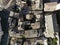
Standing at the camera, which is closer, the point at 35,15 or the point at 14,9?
the point at 35,15

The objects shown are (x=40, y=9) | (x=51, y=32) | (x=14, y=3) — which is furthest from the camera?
(x=14, y=3)

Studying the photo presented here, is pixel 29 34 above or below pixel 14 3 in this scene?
below

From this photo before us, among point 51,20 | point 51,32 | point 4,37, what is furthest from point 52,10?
point 4,37

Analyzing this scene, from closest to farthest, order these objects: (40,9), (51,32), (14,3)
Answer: (51,32)
(40,9)
(14,3)

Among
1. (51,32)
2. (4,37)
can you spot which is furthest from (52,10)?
(4,37)

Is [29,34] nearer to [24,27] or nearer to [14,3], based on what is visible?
[24,27]

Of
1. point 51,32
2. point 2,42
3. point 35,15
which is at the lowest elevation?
point 2,42
